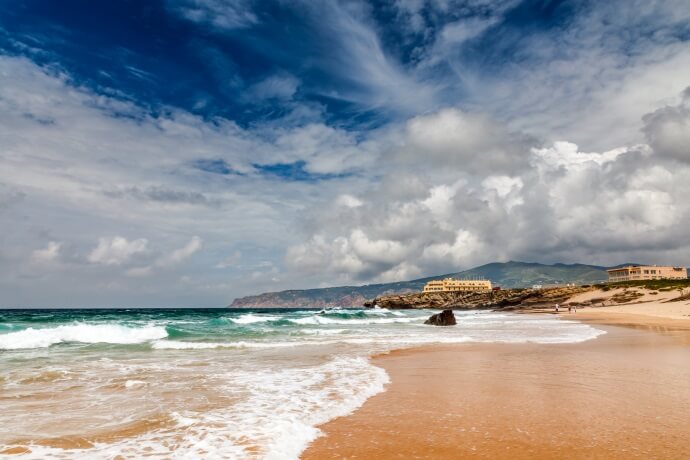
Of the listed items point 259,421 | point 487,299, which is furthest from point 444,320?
point 487,299

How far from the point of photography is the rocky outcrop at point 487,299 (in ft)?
319

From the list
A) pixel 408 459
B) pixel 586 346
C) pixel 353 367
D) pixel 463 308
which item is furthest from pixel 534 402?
pixel 463 308

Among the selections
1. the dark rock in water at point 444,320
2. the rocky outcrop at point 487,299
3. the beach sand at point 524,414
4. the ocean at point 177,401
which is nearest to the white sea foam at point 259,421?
the ocean at point 177,401

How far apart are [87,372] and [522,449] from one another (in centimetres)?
1190

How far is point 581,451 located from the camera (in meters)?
5.29

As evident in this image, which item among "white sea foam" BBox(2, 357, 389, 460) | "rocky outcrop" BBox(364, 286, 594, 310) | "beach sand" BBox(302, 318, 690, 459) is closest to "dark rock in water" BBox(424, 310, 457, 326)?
"beach sand" BBox(302, 318, 690, 459)

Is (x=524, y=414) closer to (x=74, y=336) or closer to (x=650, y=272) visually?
(x=74, y=336)

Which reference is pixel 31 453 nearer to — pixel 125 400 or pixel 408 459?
pixel 125 400

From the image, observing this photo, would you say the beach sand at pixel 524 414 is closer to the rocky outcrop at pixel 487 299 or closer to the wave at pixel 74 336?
the wave at pixel 74 336

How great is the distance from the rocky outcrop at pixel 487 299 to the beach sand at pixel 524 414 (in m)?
90.6

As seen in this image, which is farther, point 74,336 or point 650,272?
point 650,272

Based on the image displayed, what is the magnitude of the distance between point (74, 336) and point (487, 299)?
112 metres

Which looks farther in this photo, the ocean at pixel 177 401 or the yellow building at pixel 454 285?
the yellow building at pixel 454 285

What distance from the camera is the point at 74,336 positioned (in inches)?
1000
